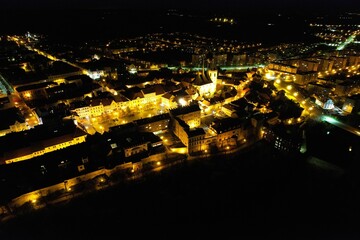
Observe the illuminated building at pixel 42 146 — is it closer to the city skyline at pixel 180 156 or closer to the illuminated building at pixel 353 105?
the city skyline at pixel 180 156

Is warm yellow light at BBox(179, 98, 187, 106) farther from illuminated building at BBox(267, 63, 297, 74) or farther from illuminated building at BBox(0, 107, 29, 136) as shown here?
illuminated building at BBox(267, 63, 297, 74)

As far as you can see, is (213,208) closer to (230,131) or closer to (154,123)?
(230,131)

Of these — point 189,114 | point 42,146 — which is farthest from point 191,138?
point 42,146

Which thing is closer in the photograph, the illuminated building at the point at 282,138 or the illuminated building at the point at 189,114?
the illuminated building at the point at 282,138

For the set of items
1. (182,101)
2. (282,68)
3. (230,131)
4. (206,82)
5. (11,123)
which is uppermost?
(282,68)

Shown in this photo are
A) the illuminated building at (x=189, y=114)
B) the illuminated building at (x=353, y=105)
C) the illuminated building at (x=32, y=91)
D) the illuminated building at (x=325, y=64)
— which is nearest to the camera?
the illuminated building at (x=189, y=114)

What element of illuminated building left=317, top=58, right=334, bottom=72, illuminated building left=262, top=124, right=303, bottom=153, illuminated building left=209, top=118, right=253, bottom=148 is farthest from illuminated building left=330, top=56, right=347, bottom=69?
illuminated building left=209, top=118, right=253, bottom=148

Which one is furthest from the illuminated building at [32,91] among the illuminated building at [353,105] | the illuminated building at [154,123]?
the illuminated building at [353,105]

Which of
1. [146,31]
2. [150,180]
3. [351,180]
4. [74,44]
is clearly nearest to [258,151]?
[351,180]

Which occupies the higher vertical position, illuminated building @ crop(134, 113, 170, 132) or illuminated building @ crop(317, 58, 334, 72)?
illuminated building @ crop(317, 58, 334, 72)

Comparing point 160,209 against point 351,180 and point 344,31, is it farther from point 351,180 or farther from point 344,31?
point 344,31
